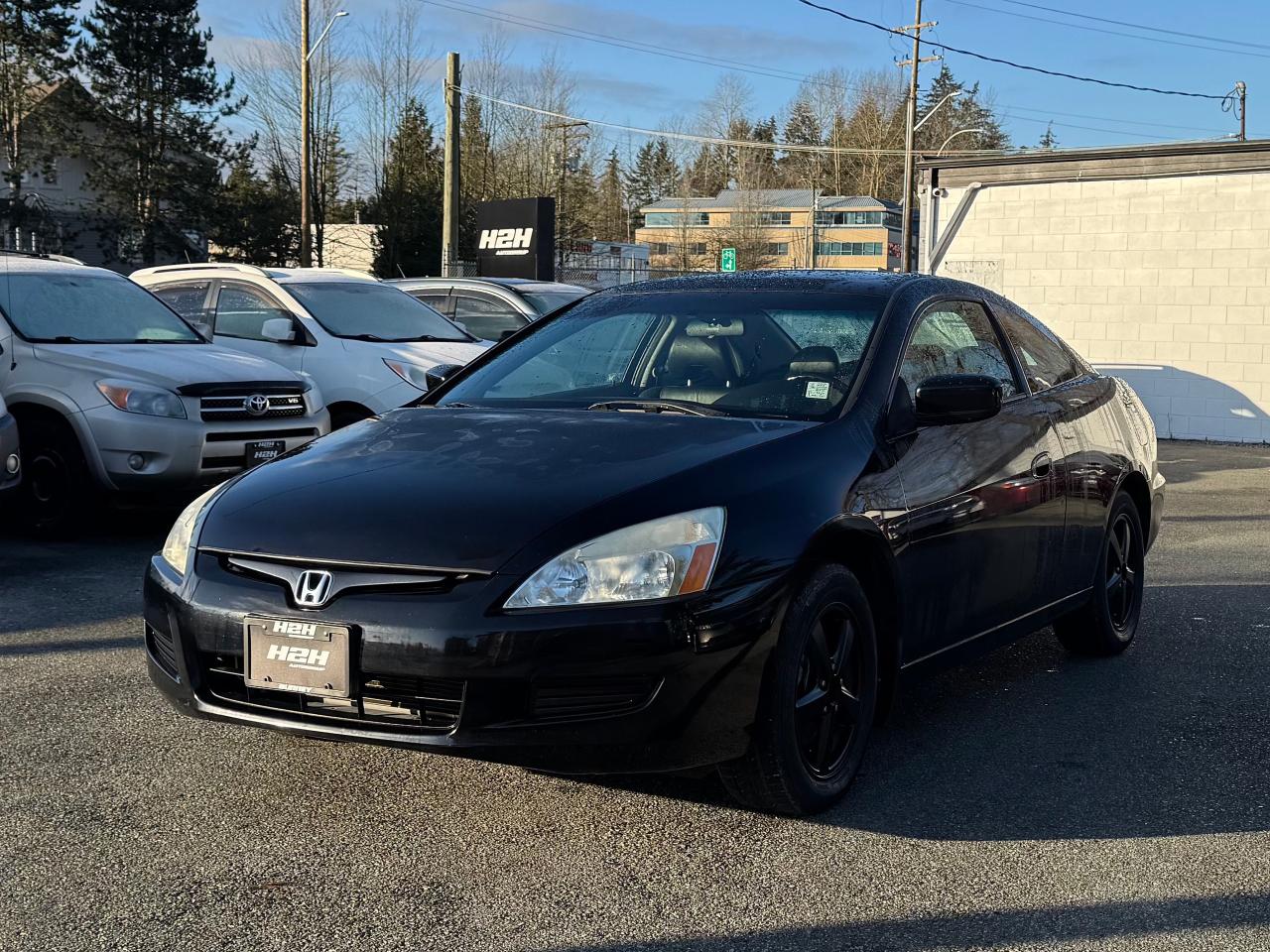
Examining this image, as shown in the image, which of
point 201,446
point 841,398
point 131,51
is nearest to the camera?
point 841,398

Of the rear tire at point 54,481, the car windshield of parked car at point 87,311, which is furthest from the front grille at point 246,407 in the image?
the car windshield of parked car at point 87,311

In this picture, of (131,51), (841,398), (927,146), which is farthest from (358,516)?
(927,146)

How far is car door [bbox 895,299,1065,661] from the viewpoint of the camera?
4.35m

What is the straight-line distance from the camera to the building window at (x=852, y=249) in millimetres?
93312

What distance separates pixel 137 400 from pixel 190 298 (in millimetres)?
3458

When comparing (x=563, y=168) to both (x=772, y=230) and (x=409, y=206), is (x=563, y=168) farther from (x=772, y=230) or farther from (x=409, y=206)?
(x=772, y=230)

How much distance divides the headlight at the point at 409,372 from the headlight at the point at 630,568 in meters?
7.20

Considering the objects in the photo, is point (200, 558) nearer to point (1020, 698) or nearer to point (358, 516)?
point (358, 516)

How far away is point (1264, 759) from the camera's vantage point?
449cm

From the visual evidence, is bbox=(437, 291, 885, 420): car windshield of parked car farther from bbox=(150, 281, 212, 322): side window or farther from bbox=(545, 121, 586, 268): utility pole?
bbox=(545, 121, 586, 268): utility pole

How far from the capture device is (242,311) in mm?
11383

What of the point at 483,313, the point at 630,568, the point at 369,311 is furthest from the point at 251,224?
the point at 630,568

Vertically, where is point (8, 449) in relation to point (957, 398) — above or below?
→ below

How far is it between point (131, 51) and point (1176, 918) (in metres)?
43.0
